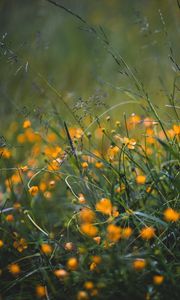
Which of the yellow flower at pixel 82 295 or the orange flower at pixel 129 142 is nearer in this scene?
the yellow flower at pixel 82 295

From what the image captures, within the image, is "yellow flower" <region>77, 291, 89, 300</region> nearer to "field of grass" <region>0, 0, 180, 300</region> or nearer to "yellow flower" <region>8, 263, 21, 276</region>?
"field of grass" <region>0, 0, 180, 300</region>

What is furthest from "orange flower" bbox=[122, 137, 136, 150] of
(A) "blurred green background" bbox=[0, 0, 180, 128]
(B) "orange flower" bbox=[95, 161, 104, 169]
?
(A) "blurred green background" bbox=[0, 0, 180, 128]

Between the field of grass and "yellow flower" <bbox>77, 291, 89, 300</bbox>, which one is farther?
the field of grass

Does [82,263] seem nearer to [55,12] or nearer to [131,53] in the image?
[131,53]

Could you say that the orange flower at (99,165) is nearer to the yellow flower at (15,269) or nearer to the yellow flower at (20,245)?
the yellow flower at (20,245)

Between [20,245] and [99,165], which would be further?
[99,165]

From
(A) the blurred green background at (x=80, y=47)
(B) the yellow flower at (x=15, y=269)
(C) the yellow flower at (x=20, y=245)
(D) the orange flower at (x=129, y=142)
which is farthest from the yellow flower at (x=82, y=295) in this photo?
(A) the blurred green background at (x=80, y=47)

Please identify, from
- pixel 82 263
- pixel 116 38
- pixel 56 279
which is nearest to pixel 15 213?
pixel 56 279

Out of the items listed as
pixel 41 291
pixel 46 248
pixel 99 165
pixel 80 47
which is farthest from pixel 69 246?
pixel 80 47

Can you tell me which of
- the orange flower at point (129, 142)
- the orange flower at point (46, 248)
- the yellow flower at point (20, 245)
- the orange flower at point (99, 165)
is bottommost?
the yellow flower at point (20, 245)

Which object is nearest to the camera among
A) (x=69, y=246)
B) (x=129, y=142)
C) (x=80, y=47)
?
A: (x=69, y=246)

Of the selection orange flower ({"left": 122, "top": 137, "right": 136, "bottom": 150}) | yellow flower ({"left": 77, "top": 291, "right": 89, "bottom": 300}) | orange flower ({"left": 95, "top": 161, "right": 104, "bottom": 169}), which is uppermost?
orange flower ({"left": 122, "top": 137, "right": 136, "bottom": 150})

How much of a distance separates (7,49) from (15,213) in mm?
883

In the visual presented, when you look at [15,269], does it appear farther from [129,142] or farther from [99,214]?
[129,142]
